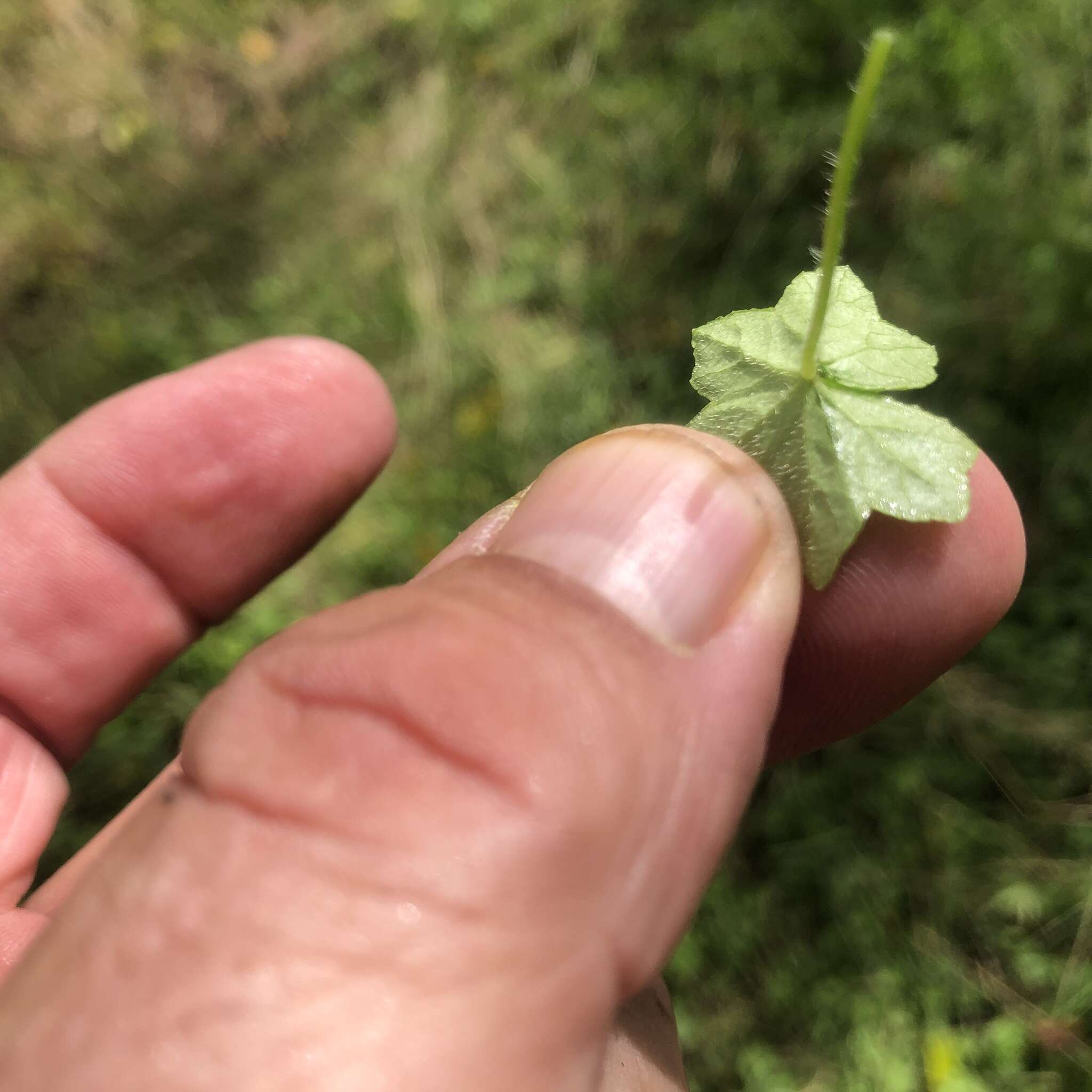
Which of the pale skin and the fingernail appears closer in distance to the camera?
the pale skin

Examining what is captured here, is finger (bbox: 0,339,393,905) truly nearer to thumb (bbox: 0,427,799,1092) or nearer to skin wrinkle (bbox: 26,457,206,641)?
skin wrinkle (bbox: 26,457,206,641)

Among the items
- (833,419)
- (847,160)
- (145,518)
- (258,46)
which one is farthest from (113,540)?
(258,46)

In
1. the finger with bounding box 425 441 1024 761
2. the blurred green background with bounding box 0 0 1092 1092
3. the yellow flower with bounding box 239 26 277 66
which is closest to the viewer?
the finger with bounding box 425 441 1024 761

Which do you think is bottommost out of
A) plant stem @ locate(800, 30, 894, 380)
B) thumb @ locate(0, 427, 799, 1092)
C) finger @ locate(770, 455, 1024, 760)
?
finger @ locate(770, 455, 1024, 760)

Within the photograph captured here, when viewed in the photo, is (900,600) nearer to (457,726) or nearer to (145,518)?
(457,726)

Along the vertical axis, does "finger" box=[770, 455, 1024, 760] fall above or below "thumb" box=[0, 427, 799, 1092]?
below

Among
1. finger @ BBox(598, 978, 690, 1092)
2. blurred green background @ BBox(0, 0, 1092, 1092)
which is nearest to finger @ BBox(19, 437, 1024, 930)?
finger @ BBox(598, 978, 690, 1092)

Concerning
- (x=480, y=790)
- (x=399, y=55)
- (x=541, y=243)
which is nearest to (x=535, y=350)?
(x=541, y=243)
